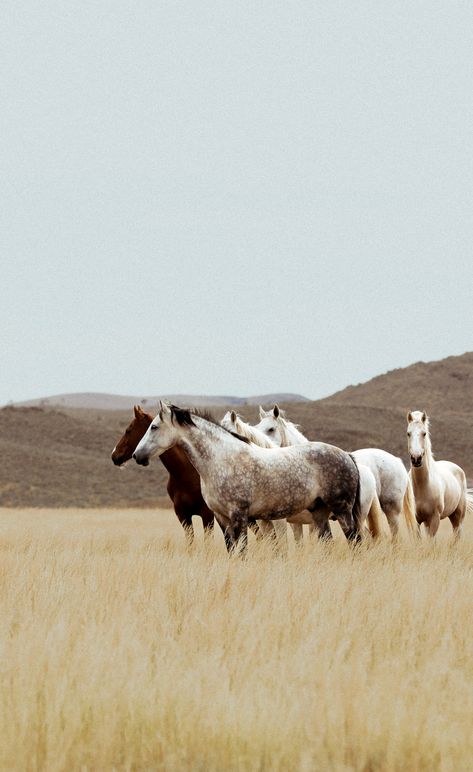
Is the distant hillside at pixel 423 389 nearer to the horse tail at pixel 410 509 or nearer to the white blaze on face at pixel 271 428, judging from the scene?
the horse tail at pixel 410 509

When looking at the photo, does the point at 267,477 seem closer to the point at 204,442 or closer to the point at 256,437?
the point at 204,442

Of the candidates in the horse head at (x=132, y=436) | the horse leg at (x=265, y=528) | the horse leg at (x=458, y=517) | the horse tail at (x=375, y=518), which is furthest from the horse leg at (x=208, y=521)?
the horse leg at (x=458, y=517)

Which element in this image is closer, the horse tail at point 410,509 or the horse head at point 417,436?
the horse head at point 417,436

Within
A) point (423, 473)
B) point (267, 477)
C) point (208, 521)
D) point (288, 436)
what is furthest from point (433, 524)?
point (267, 477)

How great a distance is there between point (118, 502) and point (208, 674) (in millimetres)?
34958

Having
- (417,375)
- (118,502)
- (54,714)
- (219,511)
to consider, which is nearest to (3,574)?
(219,511)

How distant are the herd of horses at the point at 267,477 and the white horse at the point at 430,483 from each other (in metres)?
0.01

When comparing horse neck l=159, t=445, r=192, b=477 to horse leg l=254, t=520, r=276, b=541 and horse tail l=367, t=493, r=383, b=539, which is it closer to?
horse leg l=254, t=520, r=276, b=541

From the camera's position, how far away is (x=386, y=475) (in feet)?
41.6

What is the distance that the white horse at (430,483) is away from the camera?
11461 mm

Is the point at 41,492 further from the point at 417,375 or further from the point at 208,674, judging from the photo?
the point at 417,375

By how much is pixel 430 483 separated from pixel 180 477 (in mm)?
3164

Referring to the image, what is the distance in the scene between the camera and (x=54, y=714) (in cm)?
411

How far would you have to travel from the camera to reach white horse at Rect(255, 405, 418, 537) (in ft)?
39.5
